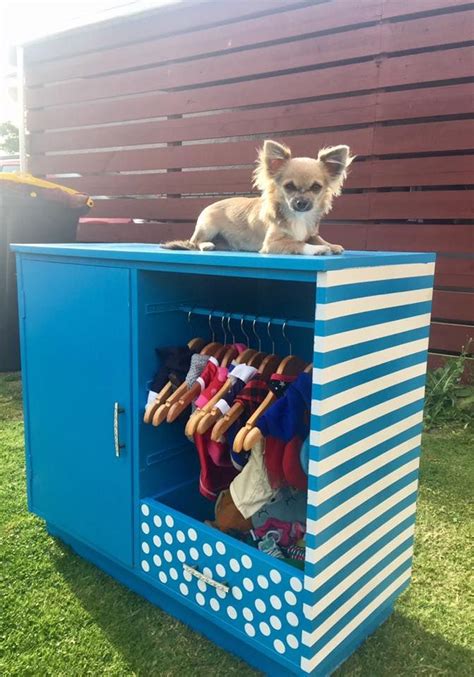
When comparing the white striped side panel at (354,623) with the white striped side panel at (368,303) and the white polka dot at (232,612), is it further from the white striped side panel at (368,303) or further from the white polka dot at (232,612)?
the white striped side panel at (368,303)

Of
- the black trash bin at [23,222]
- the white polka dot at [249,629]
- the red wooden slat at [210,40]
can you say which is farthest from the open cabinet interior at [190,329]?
the black trash bin at [23,222]

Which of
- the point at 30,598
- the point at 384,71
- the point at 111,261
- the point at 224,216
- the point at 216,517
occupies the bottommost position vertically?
the point at 30,598

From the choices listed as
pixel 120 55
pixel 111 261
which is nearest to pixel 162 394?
pixel 111 261

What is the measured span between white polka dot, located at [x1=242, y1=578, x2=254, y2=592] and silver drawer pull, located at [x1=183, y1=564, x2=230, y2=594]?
0.08 meters

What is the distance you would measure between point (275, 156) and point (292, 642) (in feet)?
4.96

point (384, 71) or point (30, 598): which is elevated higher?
point (384, 71)

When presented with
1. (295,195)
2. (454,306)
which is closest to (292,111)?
(454,306)

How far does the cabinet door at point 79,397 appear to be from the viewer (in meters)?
1.98

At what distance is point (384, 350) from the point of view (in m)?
1.62

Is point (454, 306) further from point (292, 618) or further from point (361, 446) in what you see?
point (292, 618)

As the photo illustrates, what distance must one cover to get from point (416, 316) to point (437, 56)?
2.90 metres

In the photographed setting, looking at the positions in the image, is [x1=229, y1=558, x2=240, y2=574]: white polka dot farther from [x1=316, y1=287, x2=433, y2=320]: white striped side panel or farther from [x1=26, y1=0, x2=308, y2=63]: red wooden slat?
[x1=26, y1=0, x2=308, y2=63]: red wooden slat

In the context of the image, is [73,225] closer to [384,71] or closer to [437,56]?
[384,71]

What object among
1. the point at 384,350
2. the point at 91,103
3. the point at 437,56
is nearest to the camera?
the point at 384,350
